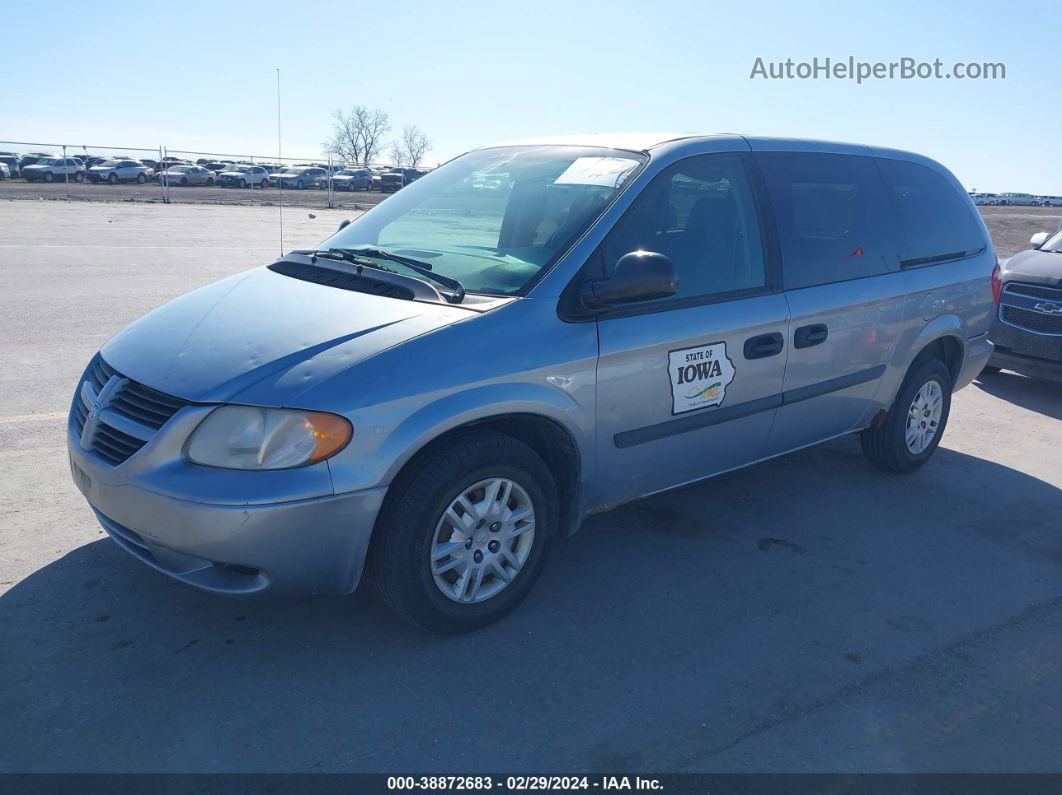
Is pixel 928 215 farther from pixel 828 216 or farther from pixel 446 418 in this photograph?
pixel 446 418

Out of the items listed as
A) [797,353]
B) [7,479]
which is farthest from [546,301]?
[7,479]

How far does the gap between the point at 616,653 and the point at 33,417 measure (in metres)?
4.10

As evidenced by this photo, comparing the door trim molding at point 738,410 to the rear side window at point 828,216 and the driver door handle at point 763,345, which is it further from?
the rear side window at point 828,216

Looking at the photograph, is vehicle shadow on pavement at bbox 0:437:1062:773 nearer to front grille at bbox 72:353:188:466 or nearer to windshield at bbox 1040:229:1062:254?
front grille at bbox 72:353:188:466

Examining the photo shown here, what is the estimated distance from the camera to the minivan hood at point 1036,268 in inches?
314

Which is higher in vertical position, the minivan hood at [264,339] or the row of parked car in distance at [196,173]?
the row of parked car in distance at [196,173]

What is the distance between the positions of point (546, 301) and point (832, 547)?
2107 mm

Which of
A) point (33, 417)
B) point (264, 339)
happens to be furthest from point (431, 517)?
point (33, 417)

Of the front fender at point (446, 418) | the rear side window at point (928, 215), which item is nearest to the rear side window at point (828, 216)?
the rear side window at point (928, 215)

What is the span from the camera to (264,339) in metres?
3.28

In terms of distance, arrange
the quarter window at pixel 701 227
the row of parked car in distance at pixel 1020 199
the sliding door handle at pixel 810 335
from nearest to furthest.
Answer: the quarter window at pixel 701 227, the sliding door handle at pixel 810 335, the row of parked car in distance at pixel 1020 199

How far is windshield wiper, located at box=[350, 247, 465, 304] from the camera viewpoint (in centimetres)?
356

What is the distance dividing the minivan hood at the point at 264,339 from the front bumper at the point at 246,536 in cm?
31

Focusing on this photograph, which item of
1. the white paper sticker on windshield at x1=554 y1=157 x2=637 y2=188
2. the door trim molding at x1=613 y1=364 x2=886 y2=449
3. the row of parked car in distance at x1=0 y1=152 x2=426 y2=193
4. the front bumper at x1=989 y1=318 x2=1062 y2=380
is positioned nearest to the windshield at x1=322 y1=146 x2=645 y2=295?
the white paper sticker on windshield at x1=554 y1=157 x2=637 y2=188
